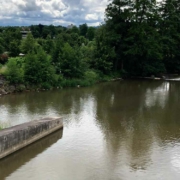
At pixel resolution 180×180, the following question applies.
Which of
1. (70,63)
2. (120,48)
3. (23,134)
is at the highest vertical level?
(120,48)

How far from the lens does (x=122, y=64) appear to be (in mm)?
46625

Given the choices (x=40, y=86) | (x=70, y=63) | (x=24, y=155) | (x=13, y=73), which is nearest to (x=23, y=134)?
(x=24, y=155)

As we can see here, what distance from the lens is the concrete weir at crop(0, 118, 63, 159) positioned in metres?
14.3

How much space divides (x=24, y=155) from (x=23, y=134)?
3.70 feet

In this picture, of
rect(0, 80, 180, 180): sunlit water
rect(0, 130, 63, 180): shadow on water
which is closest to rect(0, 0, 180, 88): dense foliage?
rect(0, 80, 180, 180): sunlit water

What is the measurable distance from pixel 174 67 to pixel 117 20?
47.6 ft

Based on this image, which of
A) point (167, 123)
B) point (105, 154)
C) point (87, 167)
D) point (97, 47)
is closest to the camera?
point (87, 167)

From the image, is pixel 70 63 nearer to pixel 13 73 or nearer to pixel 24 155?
pixel 13 73

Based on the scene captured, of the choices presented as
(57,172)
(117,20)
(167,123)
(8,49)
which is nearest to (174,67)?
(117,20)

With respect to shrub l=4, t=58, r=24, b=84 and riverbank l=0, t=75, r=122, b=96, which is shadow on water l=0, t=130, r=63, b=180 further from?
shrub l=4, t=58, r=24, b=84

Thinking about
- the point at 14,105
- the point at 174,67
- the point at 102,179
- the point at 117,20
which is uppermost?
the point at 117,20

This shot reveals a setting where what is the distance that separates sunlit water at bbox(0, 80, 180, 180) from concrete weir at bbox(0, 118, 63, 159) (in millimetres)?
347

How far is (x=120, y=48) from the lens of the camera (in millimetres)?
44938

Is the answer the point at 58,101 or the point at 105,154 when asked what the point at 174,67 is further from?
the point at 105,154
